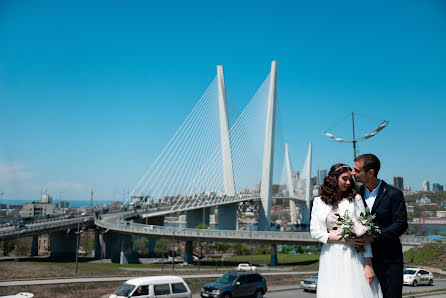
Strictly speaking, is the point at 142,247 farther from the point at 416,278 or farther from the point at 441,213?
the point at 441,213

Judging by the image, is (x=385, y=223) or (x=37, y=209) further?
(x=37, y=209)

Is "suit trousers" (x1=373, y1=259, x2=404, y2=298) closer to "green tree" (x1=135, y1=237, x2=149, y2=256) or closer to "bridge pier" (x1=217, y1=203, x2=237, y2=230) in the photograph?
"bridge pier" (x1=217, y1=203, x2=237, y2=230)

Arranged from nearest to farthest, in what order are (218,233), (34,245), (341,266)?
(341,266), (218,233), (34,245)

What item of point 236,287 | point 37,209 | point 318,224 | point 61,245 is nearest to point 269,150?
point 61,245

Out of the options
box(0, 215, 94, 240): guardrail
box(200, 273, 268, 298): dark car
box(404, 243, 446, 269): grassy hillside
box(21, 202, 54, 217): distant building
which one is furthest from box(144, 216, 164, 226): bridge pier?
box(21, 202, 54, 217): distant building

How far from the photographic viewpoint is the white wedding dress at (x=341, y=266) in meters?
3.84

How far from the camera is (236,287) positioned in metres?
16.4

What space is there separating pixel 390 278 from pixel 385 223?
0.56 m

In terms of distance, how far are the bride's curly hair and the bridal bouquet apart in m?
0.22

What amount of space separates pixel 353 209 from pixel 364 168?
54cm

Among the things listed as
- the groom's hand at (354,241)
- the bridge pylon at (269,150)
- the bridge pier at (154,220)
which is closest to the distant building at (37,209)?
the bridge pier at (154,220)

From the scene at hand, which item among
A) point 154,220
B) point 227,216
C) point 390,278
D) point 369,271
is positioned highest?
point 369,271

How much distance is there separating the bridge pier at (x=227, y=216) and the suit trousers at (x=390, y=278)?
59.8 m

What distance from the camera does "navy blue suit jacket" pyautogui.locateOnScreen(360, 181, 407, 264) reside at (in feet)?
13.0
